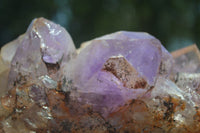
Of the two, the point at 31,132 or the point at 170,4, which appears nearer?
the point at 31,132

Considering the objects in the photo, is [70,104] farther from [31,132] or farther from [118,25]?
[118,25]

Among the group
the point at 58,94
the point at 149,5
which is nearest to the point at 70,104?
the point at 58,94

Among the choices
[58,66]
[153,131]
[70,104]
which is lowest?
[153,131]

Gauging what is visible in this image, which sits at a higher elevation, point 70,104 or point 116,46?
point 116,46

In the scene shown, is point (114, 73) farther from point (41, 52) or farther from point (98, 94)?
point (41, 52)

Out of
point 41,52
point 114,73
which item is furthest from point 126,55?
point 41,52
